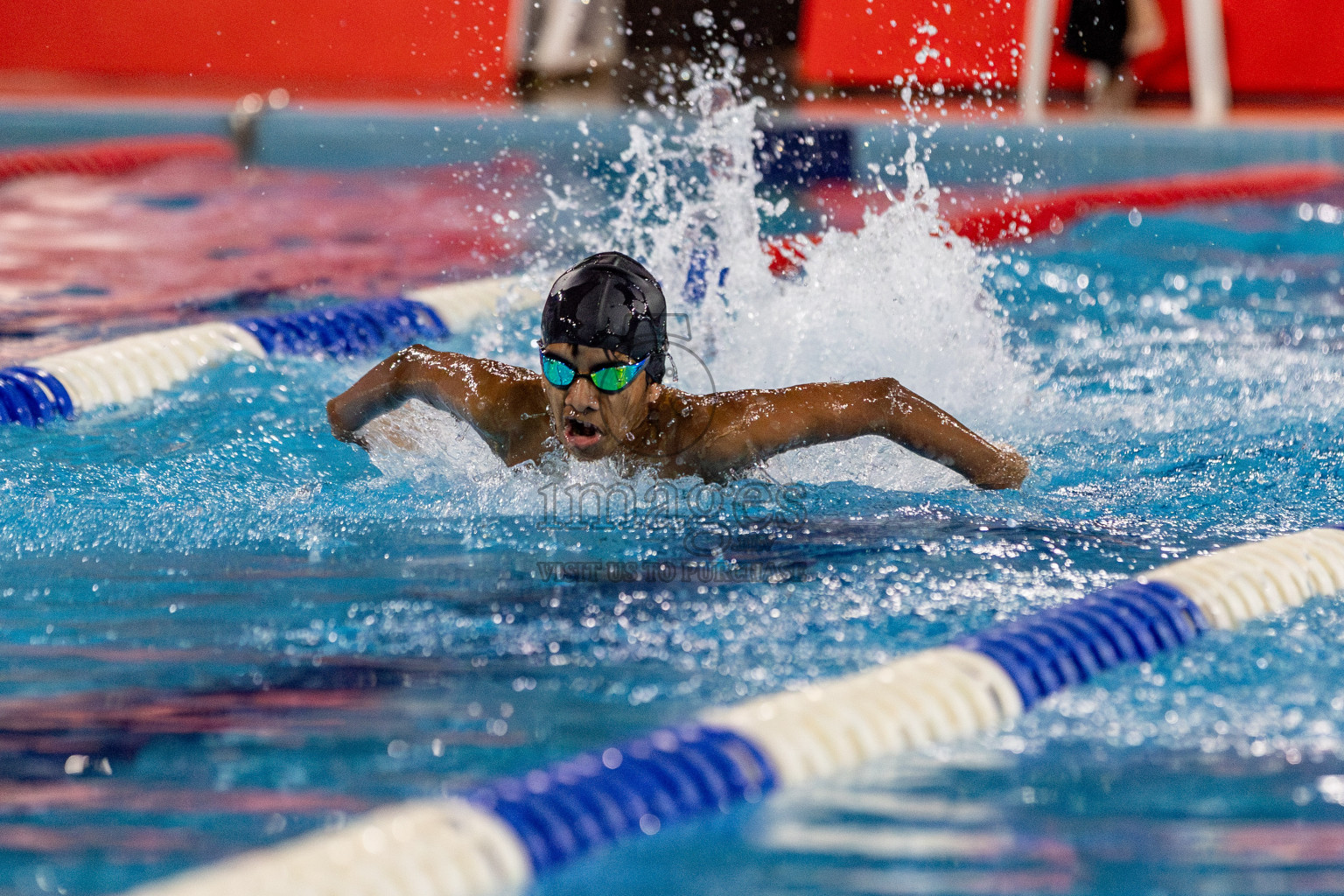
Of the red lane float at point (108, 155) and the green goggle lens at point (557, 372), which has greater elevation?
the red lane float at point (108, 155)

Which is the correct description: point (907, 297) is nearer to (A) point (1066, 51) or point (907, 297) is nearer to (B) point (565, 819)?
(B) point (565, 819)

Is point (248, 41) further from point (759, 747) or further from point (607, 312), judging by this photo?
point (759, 747)

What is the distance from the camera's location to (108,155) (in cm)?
747

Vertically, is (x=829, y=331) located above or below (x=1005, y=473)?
above

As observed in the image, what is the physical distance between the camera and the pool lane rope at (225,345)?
3633 mm

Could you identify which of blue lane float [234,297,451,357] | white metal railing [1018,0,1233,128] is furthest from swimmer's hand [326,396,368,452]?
white metal railing [1018,0,1233,128]

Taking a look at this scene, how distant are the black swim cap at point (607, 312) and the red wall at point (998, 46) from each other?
21.5 ft

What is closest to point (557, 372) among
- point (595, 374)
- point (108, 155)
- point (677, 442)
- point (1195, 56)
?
point (595, 374)

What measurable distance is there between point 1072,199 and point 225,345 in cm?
413

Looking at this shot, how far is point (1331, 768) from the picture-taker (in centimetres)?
186

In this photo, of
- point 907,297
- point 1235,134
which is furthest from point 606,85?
point 907,297

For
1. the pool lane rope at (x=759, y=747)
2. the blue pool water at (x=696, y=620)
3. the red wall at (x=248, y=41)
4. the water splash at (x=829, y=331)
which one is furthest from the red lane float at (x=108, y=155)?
the pool lane rope at (x=759, y=747)

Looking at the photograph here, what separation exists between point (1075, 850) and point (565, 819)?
24.4 inches

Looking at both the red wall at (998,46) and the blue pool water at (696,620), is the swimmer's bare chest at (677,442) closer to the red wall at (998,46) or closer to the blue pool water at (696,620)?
the blue pool water at (696,620)
